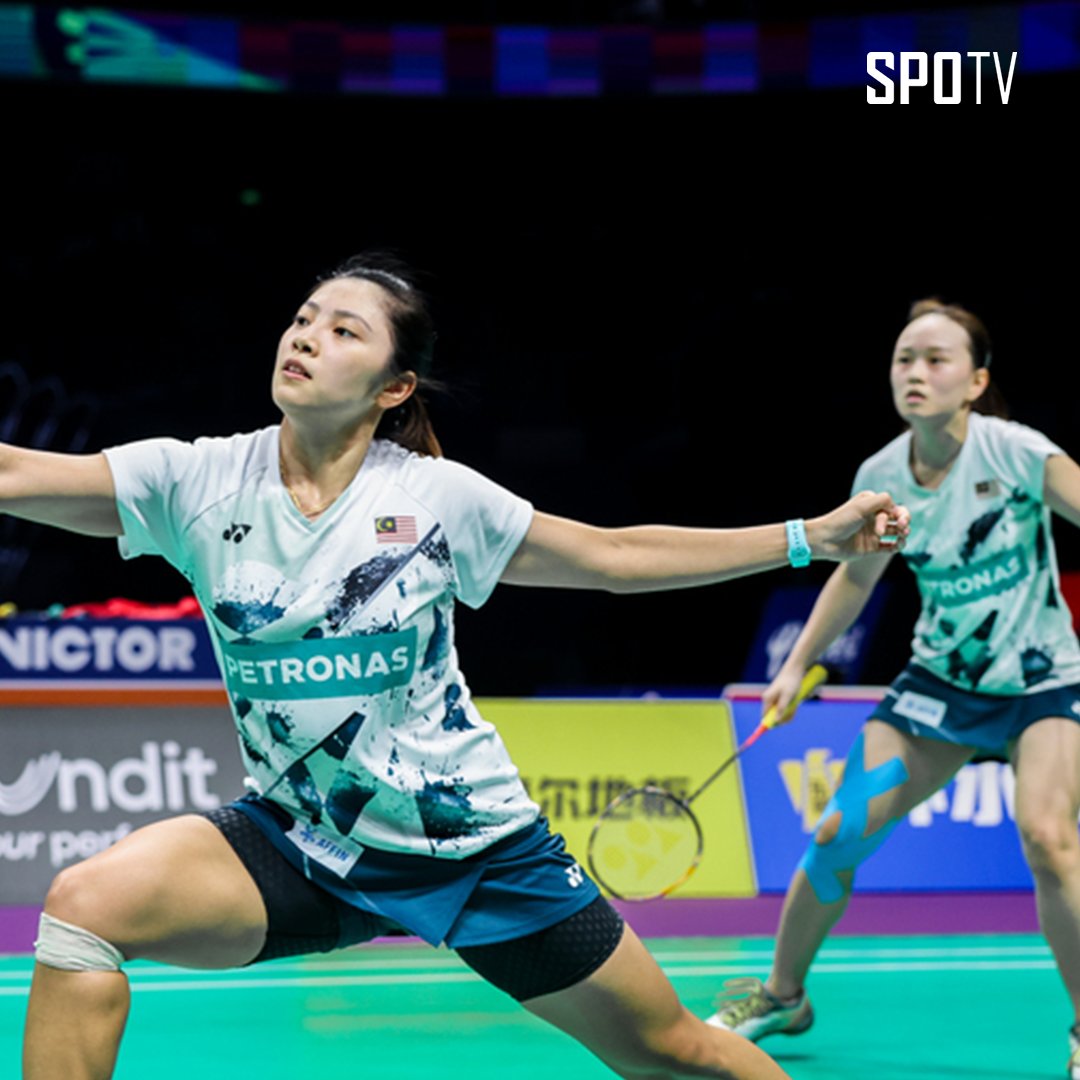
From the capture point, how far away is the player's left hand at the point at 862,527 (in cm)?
257

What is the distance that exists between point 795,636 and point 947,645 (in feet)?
22.1

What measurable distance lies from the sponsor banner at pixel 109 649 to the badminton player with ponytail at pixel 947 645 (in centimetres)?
516

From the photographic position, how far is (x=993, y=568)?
390 cm

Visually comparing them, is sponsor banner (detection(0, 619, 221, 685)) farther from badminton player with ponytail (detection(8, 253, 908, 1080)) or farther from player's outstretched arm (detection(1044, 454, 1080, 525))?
badminton player with ponytail (detection(8, 253, 908, 1080))

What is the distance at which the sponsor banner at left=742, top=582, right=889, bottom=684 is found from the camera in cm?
1048

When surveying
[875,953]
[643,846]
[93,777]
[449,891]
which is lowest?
[875,953]

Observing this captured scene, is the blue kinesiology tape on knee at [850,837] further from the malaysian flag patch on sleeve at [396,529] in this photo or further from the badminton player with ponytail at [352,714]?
the malaysian flag patch on sleeve at [396,529]

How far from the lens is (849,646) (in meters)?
10.6

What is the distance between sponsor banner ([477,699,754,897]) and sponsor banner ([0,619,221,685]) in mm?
3078

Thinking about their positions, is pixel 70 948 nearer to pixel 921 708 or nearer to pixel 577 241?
pixel 921 708

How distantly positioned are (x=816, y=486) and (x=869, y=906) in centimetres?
728

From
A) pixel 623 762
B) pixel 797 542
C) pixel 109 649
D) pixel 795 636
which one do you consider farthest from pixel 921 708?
pixel 795 636

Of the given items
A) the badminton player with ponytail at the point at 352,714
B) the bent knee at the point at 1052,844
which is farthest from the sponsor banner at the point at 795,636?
the badminton player with ponytail at the point at 352,714

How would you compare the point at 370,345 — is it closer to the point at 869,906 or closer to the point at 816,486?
the point at 869,906
